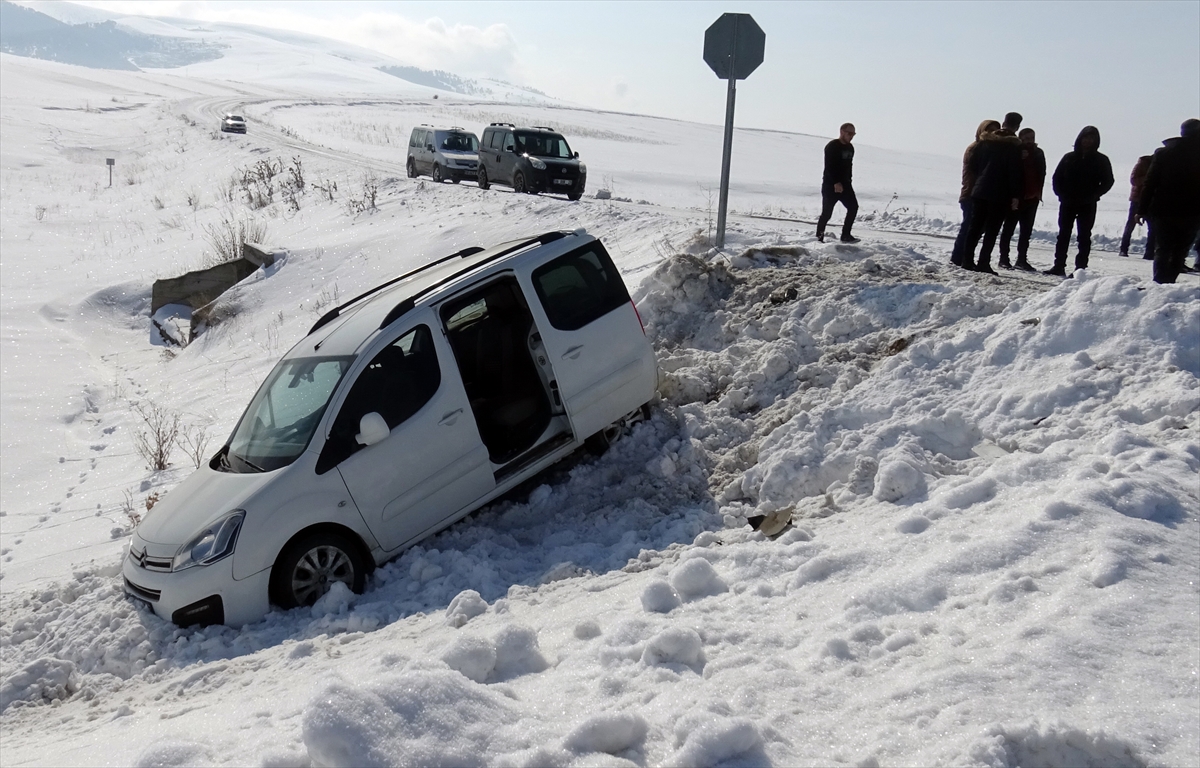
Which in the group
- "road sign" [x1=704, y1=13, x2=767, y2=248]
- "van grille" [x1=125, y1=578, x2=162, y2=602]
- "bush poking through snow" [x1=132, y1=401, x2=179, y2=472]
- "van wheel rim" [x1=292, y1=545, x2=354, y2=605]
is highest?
"road sign" [x1=704, y1=13, x2=767, y2=248]

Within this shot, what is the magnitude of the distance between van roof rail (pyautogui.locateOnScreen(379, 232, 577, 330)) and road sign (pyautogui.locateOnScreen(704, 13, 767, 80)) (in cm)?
430

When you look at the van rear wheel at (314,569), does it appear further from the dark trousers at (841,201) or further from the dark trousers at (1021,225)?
the dark trousers at (1021,225)

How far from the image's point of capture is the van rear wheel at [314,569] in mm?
6113

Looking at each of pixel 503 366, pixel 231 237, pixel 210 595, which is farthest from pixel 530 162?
pixel 210 595

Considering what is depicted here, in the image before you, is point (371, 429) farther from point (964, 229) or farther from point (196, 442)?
point (964, 229)

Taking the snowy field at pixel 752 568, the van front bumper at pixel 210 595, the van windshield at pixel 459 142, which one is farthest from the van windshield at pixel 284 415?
the van windshield at pixel 459 142

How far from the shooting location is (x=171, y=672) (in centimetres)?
559

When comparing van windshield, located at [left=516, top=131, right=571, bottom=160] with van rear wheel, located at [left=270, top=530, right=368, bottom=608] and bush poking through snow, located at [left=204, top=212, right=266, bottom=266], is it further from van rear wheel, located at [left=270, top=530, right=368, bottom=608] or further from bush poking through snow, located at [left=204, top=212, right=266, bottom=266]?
van rear wheel, located at [left=270, top=530, right=368, bottom=608]

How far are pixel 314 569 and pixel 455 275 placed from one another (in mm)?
2473

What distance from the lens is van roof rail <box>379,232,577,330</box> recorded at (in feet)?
22.2

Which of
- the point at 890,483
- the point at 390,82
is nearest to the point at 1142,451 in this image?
the point at 890,483

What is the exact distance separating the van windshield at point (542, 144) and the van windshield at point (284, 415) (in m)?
16.7

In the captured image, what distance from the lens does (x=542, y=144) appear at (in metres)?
23.1

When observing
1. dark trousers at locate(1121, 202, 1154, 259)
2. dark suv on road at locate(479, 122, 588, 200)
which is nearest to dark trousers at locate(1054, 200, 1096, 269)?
dark trousers at locate(1121, 202, 1154, 259)
